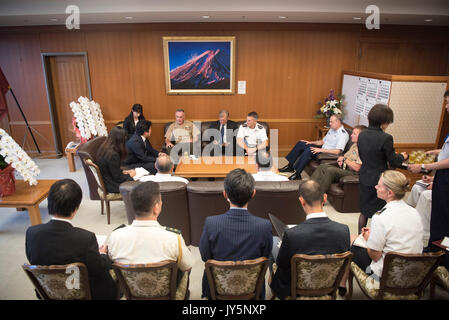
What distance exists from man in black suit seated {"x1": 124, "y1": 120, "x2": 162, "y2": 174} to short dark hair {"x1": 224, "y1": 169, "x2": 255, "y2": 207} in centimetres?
292

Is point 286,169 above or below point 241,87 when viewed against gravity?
below

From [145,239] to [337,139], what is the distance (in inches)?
164

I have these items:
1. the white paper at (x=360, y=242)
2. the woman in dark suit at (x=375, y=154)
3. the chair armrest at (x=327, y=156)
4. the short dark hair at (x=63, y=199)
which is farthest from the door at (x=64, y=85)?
the white paper at (x=360, y=242)

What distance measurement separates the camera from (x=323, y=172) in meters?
4.45

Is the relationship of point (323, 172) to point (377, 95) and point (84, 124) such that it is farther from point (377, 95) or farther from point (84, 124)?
point (84, 124)

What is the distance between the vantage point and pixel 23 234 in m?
3.83

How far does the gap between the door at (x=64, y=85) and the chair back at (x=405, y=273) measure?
644cm

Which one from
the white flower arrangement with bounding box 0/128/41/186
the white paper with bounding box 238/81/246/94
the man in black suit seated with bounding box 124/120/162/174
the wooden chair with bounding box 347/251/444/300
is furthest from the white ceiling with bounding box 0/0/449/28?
the wooden chair with bounding box 347/251/444/300

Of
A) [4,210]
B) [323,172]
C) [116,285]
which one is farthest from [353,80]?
[4,210]

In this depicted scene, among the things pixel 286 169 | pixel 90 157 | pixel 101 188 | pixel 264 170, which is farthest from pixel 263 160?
pixel 90 157

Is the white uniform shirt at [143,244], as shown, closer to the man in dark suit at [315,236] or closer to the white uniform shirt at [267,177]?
the man in dark suit at [315,236]

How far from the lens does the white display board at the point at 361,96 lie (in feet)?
15.8

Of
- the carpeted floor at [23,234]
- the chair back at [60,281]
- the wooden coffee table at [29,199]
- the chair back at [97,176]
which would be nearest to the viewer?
the chair back at [60,281]

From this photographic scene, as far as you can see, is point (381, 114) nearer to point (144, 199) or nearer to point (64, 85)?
point (144, 199)
